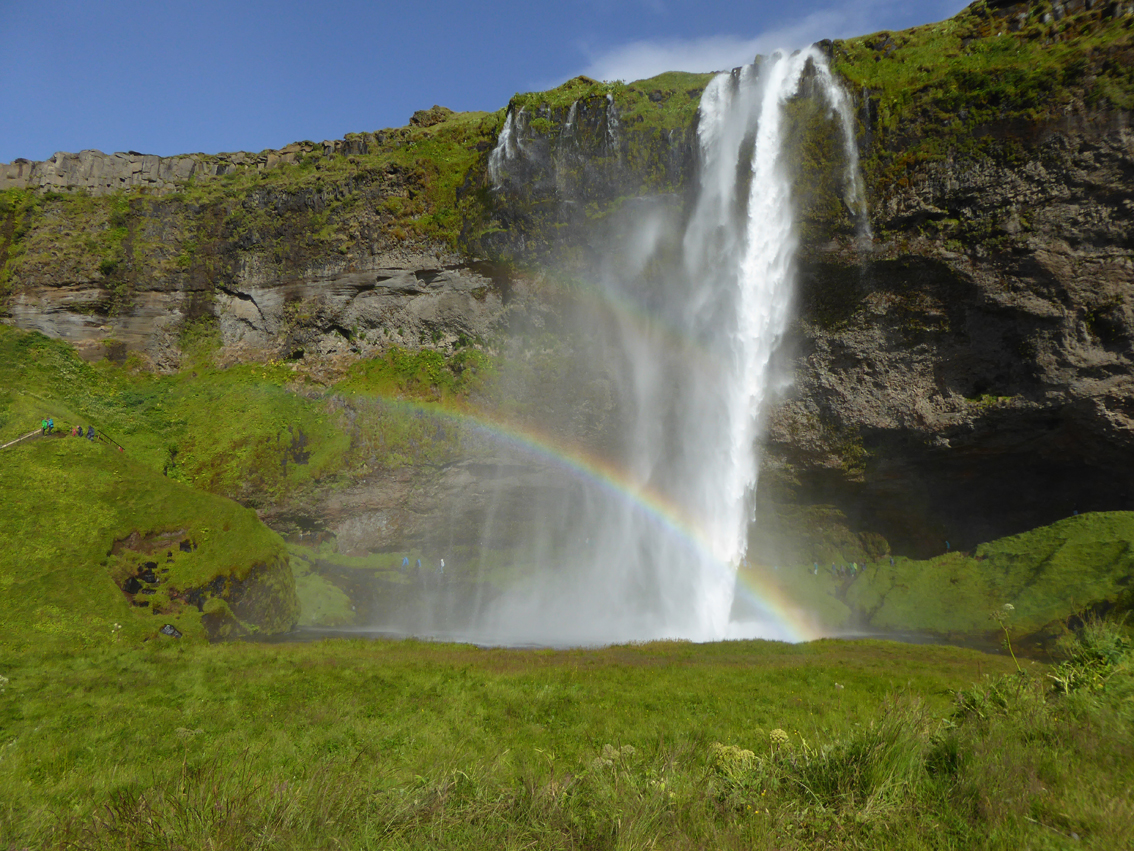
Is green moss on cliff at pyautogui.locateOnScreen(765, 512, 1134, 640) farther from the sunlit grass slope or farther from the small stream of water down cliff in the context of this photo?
the sunlit grass slope

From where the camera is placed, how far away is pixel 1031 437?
97.1 feet

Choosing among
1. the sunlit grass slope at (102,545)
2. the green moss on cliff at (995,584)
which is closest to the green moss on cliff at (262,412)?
the sunlit grass slope at (102,545)

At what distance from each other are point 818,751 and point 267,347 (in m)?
45.5

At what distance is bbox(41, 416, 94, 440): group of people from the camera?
27219 mm

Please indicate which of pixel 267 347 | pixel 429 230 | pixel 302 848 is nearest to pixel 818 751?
pixel 302 848

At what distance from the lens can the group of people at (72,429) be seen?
27.2 meters

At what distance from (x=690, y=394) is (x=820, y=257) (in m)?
9.79

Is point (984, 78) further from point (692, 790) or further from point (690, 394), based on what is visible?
point (692, 790)

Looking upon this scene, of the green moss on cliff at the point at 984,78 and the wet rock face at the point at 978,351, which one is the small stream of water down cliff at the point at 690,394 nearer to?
the green moss on cliff at the point at 984,78

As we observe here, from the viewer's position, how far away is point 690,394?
34.5 metres

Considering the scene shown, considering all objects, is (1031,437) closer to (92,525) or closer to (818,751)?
(818,751)

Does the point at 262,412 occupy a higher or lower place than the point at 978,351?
lower

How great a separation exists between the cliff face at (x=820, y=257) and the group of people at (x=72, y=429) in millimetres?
11877

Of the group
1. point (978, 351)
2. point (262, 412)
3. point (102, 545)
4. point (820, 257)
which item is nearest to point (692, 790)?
point (102, 545)
